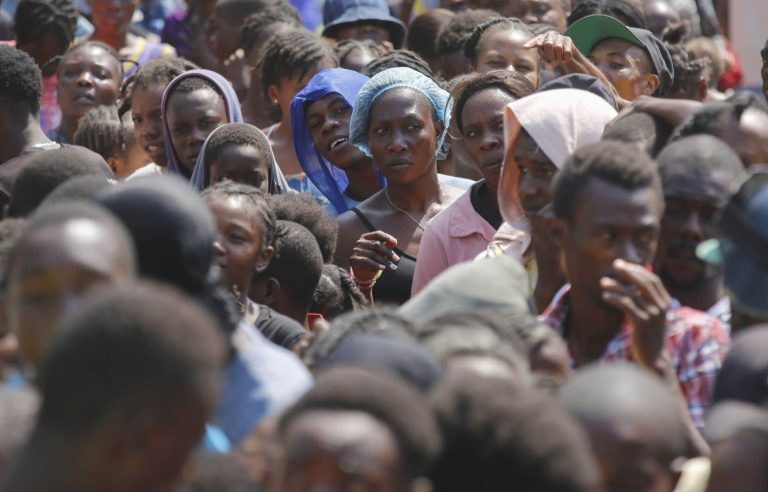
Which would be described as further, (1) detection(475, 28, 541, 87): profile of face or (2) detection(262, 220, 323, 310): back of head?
(1) detection(475, 28, 541, 87): profile of face

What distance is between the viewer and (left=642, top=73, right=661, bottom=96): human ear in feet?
21.1

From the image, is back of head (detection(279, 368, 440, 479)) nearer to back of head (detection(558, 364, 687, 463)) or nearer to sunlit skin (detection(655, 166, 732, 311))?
back of head (detection(558, 364, 687, 463))

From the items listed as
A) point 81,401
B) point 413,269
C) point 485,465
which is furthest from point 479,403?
point 413,269

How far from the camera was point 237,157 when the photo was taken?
19.0ft

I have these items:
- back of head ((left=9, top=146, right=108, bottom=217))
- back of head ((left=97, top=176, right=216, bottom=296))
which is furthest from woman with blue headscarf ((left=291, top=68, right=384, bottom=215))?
back of head ((left=97, top=176, right=216, bottom=296))

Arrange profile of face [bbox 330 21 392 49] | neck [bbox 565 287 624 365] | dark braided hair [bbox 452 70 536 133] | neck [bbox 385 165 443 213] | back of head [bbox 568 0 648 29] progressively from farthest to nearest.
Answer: profile of face [bbox 330 21 392 49] < back of head [bbox 568 0 648 29] < neck [bbox 385 165 443 213] < dark braided hair [bbox 452 70 536 133] < neck [bbox 565 287 624 365]

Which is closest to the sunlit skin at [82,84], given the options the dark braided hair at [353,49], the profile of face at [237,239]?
the dark braided hair at [353,49]

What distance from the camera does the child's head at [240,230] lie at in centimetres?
455

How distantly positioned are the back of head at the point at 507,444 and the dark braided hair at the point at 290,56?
4689 mm

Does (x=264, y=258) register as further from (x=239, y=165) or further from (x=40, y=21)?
(x=40, y=21)

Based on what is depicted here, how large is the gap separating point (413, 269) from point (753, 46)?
5699mm

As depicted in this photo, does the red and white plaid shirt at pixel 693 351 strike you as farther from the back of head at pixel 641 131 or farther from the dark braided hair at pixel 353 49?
the dark braided hair at pixel 353 49

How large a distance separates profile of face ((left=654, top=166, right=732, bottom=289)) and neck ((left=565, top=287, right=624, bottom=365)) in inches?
14.8

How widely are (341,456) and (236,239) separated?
208 cm
